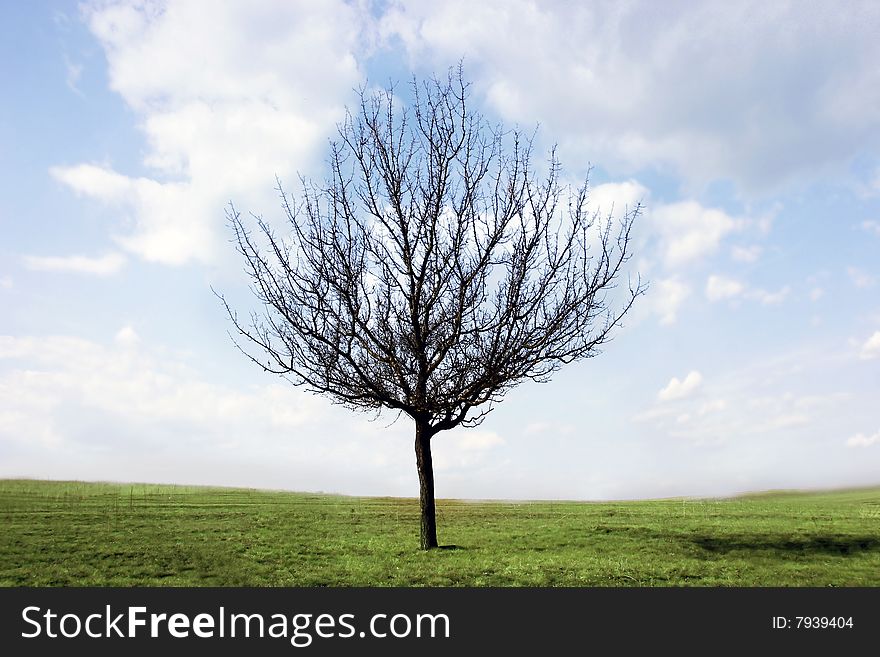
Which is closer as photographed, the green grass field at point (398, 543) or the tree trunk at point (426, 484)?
the green grass field at point (398, 543)

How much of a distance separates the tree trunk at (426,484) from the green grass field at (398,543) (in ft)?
2.30

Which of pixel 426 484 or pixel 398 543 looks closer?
pixel 426 484

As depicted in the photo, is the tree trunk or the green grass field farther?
the tree trunk

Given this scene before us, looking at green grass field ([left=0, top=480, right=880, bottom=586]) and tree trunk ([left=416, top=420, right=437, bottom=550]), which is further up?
tree trunk ([left=416, top=420, right=437, bottom=550])

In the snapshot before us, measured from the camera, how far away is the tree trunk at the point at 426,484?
19.2m

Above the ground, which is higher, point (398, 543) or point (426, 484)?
point (426, 484)

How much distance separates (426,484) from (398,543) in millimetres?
2158

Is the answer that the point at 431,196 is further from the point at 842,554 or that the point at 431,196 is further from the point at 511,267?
the point at 842,554

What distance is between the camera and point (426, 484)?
1962cm

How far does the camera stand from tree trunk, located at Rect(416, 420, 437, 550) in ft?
A: 63.1

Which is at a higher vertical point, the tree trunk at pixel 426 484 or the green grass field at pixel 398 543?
the tree trunk at pixel 426 484

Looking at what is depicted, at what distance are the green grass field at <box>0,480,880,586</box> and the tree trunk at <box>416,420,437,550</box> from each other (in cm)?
70
